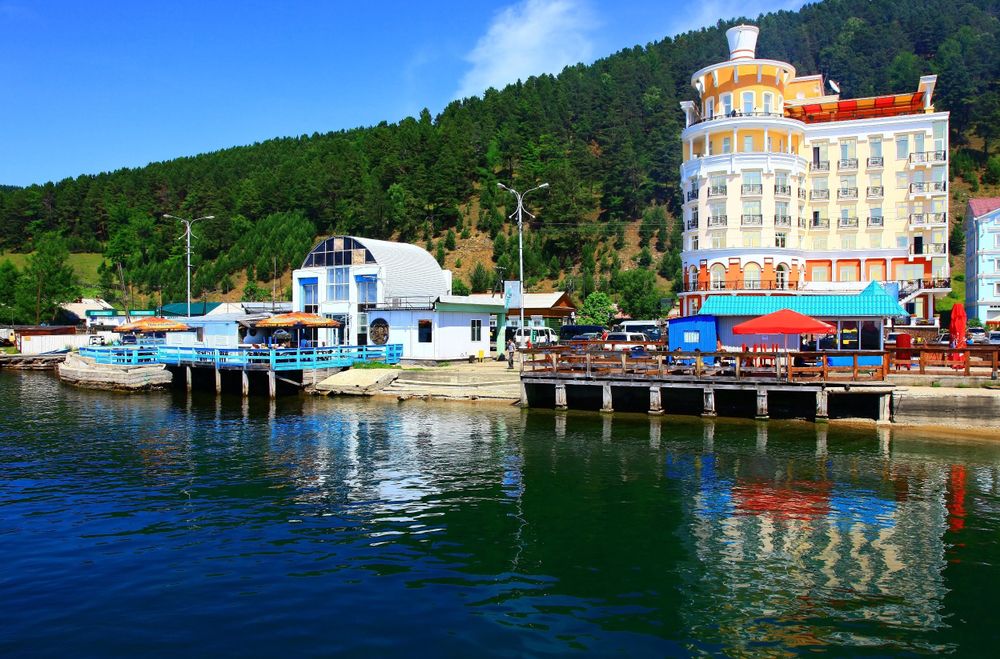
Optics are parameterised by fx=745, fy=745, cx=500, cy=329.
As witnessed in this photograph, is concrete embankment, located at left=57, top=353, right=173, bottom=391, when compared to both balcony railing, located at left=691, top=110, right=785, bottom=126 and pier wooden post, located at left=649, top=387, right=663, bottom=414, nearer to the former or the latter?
pier wooden post, located at left=649, top=387, right=663, bottom=414

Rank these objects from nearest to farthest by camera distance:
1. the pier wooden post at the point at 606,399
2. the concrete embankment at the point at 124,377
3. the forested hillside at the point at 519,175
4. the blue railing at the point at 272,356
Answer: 1. the pier wooden post at the point at 606,399
2. the blue railing at the point at 272,356
3. the concrete embankment at the point at 124,377
4. the forested hillside at the point at 519,175

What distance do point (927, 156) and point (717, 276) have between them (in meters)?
21.3

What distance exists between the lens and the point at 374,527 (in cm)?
1770

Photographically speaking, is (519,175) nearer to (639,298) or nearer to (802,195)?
(639,298)

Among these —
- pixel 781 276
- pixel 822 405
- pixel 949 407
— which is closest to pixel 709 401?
pixel 822 405

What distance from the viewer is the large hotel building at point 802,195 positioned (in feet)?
212

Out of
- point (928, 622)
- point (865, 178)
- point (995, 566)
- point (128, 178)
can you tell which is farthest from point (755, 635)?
point (128, 178)

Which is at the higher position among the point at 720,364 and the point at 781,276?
the point at 781,276

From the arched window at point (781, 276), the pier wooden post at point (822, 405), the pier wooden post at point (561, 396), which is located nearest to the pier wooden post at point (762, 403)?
the pier wooden post at point (822, 405)

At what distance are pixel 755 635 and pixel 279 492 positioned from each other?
44.9 ft

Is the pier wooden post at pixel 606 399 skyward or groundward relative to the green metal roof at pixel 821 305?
groundward

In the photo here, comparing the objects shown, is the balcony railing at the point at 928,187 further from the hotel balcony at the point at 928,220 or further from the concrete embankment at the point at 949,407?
the concrete embankment at the point at 949,407

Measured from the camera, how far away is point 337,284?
54.8 meters

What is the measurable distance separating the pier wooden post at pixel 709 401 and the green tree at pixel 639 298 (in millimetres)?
53038
